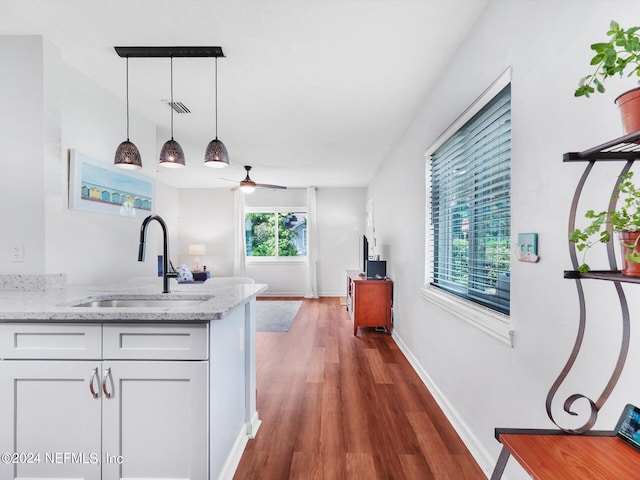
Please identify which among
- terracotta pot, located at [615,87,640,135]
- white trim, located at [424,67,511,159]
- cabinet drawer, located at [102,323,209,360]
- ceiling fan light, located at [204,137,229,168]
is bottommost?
cabinet drawer, located at [102,323,209,360]

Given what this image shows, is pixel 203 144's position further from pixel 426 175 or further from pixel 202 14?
pixel 426 175

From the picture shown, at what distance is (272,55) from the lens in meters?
2.25

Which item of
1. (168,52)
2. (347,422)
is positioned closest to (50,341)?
(347,422)

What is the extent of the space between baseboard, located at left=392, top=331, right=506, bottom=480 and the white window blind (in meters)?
0.77

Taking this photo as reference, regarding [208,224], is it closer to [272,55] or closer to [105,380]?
[272,55]

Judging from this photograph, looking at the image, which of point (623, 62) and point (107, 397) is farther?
point (107, 397)

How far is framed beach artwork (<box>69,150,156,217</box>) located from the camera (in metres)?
2.37

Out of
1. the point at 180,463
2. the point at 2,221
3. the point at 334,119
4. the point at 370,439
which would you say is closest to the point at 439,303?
the point at 370,439

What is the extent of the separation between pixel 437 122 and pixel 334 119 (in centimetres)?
118

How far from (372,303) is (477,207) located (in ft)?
8.38

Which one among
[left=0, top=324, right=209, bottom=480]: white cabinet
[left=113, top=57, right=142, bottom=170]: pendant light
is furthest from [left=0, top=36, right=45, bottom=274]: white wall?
[left=0, top=324, right=209, bottom=480]: white cabinet

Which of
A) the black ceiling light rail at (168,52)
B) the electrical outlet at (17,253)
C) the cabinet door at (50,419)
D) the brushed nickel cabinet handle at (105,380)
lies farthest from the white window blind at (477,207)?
the electrical outlet at (17,253)

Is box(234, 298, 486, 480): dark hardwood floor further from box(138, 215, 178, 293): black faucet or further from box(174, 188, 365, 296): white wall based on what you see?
box(174, 188, 365, 296): white wall

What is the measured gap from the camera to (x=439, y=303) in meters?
2.42
